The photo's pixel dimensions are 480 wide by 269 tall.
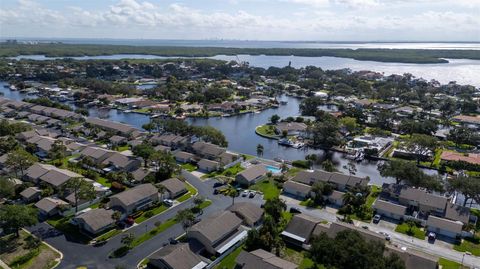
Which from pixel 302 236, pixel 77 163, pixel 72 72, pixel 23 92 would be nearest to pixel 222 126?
pixel 77 163

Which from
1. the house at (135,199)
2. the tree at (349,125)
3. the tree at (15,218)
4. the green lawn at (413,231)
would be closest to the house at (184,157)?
the house at (135,199)

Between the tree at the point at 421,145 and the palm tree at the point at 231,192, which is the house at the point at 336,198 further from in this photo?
the tree at the point at 421,145

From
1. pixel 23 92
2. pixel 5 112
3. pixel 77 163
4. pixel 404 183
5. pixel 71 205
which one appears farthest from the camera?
pixel 23 92

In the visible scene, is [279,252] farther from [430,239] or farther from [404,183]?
[404,183]

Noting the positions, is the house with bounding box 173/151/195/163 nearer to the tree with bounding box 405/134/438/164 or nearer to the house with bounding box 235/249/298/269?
the house with bounding box 235/249/298/269

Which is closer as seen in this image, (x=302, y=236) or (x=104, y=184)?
(x=302, y=236)

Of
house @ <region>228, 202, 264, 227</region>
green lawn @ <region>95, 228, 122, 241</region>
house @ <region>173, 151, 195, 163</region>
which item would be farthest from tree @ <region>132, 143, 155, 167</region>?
house @ <region>228, 202, 264, 227</region>

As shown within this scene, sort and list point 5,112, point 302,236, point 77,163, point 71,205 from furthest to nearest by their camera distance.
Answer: point 5,112 < point 77,163 < point 71,205 < point 302,236
